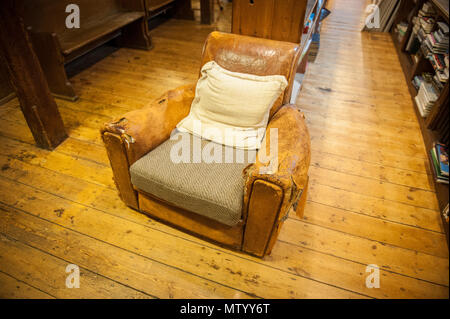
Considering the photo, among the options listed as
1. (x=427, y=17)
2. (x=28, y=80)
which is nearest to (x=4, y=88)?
(x=28, y=80)

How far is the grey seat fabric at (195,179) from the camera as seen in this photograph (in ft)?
3.94

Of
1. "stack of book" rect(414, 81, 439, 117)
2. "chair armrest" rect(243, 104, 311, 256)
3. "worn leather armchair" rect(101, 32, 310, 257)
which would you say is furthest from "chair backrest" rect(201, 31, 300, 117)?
"stack of book" rect(414, 81, 439, 117)

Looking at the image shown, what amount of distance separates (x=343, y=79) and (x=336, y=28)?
2.04m

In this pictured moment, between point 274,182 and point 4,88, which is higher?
point 274,182

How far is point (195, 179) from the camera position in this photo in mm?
1251

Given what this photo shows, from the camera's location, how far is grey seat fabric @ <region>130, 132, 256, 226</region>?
47.3 inches

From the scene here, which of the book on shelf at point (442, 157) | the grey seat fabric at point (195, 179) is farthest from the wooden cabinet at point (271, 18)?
the book on shelf at point (442, 157)

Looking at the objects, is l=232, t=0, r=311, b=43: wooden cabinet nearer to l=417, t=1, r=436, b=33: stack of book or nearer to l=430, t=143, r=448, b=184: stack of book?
l=430, t=143, r=448, b=184: stack of book

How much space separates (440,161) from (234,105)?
1.51 m

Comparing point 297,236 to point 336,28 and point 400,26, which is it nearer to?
point 400,26

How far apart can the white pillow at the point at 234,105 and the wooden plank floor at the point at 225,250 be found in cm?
59

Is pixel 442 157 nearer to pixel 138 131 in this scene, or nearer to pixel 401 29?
pixel 138 131

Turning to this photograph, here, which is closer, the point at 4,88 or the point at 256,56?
the point at 256,56
